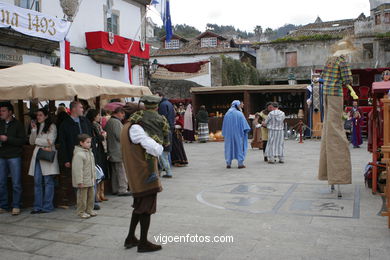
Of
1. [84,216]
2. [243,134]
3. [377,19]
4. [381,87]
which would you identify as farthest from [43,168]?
[377,19]

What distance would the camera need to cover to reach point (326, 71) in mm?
7195

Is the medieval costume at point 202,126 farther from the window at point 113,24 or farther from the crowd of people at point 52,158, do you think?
the crowd of people at point 52,158

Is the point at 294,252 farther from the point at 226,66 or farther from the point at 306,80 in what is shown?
the point at 306,80

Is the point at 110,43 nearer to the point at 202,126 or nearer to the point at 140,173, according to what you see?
the point at 202,126

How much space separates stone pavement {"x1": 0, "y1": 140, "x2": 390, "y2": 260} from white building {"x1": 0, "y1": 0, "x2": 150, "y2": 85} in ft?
29.4

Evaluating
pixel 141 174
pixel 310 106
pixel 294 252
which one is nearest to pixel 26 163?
pixel 141 174

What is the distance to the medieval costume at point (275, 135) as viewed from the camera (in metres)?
11.5

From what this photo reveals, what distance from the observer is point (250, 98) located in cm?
2084

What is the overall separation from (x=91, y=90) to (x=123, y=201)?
6.38 ft

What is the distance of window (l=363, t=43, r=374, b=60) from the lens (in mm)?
34562

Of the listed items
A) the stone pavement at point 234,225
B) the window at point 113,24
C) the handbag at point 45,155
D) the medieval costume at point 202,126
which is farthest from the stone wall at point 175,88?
the handbag at point 45,155

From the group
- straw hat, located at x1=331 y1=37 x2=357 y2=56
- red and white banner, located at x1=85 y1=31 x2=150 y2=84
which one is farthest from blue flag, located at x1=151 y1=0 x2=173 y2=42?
straw hat, located at x1=331 y1=37 x2=357 y2=56

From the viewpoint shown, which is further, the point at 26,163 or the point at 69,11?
the point at 69,11

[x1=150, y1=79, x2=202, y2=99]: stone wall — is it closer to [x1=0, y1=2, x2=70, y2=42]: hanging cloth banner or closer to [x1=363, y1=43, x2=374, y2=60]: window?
[x1=0, y1=2, x2=70, y2=42]: hanging cloth banner
